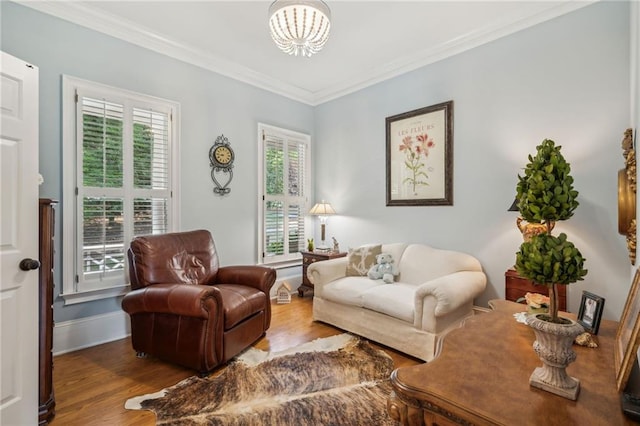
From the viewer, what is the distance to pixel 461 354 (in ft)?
3.69

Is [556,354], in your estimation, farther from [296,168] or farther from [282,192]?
[296,168]

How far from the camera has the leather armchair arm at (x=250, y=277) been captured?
284cm

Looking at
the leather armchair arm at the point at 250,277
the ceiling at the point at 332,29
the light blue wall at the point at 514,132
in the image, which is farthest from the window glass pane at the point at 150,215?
the light blue wall at the point at 514,132

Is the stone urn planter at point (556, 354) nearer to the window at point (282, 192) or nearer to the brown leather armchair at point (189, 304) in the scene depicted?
the brown leather armchair at point (189, 304)

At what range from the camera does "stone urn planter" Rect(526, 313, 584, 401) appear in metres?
0.86

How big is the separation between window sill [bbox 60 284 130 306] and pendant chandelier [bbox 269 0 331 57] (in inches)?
106

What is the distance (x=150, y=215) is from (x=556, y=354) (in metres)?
3.34

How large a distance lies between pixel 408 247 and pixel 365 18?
2354mm

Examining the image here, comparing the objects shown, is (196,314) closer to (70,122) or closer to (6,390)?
(6,390)

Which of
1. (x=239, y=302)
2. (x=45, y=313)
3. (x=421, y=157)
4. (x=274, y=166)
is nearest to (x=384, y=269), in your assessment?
(x=421, y=157)

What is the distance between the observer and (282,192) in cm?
431

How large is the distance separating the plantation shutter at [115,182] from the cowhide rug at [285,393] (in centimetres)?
142

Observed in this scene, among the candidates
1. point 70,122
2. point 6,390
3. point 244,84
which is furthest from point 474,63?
point 6,390

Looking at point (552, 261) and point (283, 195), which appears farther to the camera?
point (283, 195)
